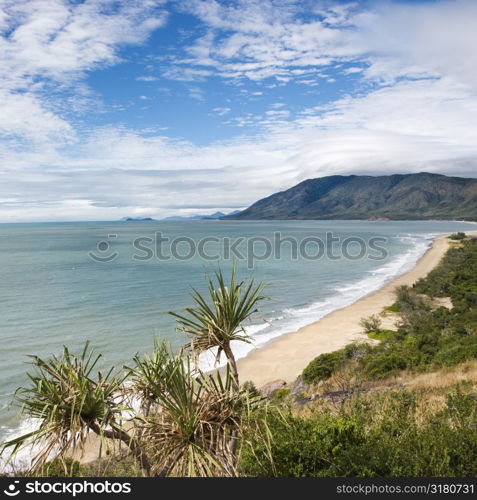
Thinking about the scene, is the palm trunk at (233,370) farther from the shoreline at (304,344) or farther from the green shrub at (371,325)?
the green shrub at (371,325)

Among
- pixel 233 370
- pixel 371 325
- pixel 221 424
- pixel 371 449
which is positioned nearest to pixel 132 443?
pixel 221 424

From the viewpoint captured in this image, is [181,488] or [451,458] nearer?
[181,488]

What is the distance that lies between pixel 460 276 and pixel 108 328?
33321 millimetres

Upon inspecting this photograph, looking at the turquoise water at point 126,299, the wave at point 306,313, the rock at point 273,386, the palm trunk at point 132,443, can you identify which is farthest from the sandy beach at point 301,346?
the palm trunk at point 132,443

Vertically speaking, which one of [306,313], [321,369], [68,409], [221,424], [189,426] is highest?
[68,409]

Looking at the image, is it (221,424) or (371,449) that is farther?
(371,449)

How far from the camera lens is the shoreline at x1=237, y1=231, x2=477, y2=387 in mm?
19297

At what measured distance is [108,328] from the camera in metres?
26.7

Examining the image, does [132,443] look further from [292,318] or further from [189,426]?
[292,318]

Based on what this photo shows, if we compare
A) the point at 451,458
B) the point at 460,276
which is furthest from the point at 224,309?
the point at 460,276

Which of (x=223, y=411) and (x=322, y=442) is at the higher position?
(x=223, y=411)

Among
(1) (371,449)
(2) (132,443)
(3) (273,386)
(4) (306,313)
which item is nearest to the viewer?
(2) (132,443)

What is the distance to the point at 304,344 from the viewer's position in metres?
23.3

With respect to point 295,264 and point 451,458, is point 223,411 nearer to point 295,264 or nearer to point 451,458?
point 451,458
